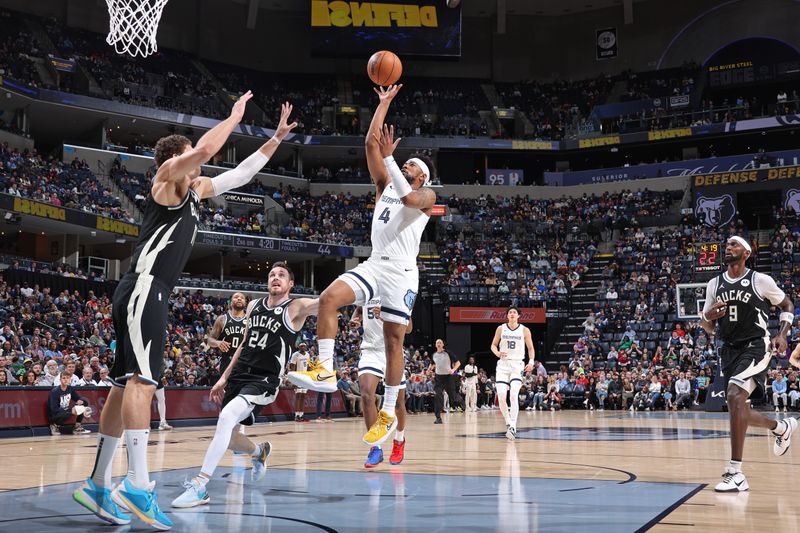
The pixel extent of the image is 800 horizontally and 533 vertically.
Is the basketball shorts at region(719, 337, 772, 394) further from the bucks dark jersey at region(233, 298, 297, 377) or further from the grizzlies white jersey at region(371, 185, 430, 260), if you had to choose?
the bucks dark jersey at region(233, 298, 297, 377)

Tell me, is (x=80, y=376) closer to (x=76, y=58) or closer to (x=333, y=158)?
(x=76, y=58)

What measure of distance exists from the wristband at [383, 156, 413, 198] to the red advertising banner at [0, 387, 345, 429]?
5.55m

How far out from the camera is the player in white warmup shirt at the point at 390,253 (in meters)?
7.29

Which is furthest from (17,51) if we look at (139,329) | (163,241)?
(139,329)

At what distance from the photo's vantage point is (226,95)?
4688cm

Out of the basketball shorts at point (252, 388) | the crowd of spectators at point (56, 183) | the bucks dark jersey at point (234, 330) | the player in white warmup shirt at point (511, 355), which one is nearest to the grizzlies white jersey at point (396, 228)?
the basketball shorts at point (252, 388)

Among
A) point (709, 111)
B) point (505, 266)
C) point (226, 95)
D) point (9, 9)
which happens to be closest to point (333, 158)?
point (226, 95)

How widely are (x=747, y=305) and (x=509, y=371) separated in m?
7.35

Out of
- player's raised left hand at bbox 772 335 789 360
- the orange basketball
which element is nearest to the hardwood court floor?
player's raised left hand at bbox 772 335 789 360

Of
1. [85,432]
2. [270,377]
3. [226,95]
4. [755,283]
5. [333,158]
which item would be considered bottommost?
[85,432]

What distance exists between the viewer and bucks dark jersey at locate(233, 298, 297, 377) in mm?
6977

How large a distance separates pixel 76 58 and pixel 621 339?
2996 centimetres

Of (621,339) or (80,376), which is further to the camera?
(621,339)

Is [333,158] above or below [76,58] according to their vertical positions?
below
